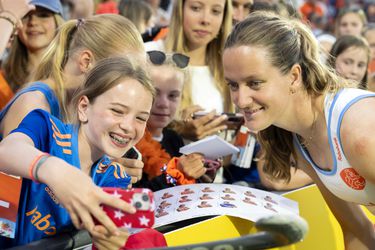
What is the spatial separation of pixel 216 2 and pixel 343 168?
1.78m

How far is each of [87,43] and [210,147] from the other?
682 millimetres

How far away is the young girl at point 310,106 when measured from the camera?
2363 mm

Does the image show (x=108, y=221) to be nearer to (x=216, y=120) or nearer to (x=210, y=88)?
(x=216, y=120)

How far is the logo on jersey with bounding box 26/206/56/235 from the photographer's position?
80.7 inches

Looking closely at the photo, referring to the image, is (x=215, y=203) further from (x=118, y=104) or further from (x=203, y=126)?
(x=203, y=126)

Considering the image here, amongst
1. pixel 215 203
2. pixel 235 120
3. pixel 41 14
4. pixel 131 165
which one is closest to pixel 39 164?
pixel 215 203

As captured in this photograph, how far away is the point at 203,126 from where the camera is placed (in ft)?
10.9

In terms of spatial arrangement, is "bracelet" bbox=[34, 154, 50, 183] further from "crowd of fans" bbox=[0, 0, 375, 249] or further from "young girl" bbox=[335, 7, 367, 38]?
"young girl" bbox=[335, 7, 367, 38]

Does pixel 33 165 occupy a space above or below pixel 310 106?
above

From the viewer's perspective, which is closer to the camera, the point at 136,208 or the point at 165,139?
the point at 136,208

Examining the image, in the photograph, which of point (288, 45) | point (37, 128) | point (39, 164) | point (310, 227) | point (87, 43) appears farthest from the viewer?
point (87, 43)

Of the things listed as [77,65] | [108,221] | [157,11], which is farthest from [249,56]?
[157,11]

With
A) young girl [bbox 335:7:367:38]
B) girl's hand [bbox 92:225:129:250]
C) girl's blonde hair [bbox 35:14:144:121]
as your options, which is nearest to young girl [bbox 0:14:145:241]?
girl's blonde hair [bbox 35:14:144:121]

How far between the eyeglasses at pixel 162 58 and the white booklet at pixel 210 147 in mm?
616
